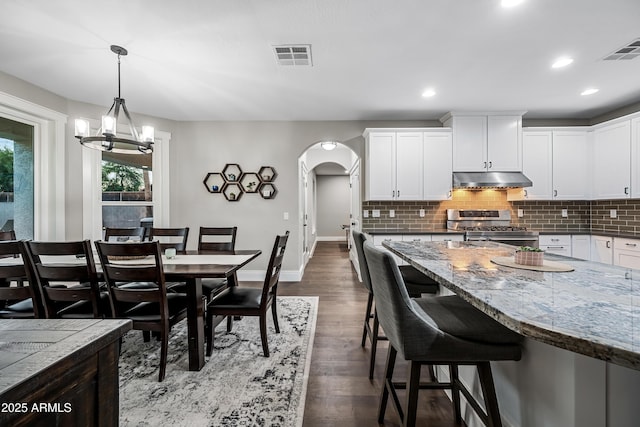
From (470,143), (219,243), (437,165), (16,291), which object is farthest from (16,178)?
(470,143)

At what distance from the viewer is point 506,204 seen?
455 cm

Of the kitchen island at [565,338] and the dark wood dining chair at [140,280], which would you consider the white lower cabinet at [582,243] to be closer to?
the kitchen island at [565,338]

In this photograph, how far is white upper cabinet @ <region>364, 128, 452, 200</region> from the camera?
13.9 feet

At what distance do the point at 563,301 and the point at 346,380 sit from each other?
154cm

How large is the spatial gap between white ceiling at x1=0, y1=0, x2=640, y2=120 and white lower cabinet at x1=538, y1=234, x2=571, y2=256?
6.02 ft

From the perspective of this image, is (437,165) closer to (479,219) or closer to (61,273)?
(479,219)

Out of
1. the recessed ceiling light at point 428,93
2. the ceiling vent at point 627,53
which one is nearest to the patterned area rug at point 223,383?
the recessed ceiling light at point 428,93

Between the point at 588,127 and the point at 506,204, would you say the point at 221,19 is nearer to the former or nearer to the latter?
the point at 506,204

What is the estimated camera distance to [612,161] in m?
3.88

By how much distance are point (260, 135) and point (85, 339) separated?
434 cm

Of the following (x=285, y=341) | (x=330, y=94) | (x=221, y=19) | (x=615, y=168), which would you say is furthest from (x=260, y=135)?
(x=615, y=168)

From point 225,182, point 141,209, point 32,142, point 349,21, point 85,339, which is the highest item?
point 349,21

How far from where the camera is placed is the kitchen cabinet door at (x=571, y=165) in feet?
13.7

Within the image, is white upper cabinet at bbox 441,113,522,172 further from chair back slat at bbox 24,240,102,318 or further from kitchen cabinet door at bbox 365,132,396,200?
chair back slat at bbox 24,240,102,318
